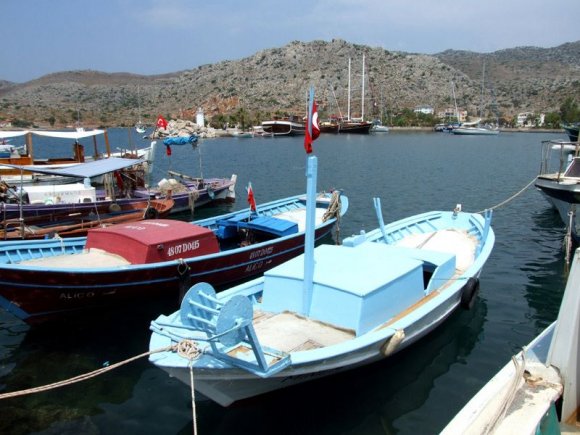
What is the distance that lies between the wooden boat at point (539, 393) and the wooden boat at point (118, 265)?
795cm

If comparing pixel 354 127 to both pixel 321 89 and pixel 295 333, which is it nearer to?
pixel 321 89

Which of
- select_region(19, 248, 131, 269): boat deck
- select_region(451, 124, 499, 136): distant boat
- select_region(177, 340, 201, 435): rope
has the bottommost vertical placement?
select_region(19, 248, 131, 269): boat deck

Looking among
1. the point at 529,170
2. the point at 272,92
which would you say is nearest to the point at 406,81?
the point at 272,92

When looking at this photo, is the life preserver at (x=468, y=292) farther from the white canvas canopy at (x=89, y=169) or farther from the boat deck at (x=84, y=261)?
the white canvas canopy at (x=89, y=169)

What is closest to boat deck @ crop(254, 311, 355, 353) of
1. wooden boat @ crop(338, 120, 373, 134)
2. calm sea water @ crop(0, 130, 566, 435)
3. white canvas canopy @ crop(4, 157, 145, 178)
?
calm sea water @ crop(0, 130, 566, 435)

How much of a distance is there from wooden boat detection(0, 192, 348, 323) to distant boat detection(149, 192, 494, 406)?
305 cm

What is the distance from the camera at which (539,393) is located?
4.67m

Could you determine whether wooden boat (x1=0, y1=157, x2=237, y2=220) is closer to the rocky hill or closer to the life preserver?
the life preserver

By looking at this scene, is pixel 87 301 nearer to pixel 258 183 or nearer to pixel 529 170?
pixel 258 183

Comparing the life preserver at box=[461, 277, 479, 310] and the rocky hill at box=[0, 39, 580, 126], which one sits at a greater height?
the rocky hill at box=[0, 39, 580, 126]

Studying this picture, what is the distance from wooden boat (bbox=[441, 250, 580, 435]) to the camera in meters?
4.23

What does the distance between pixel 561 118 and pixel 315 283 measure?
437 feet

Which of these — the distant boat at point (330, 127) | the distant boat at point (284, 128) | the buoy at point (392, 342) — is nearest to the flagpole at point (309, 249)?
the buoy at point (392, 342)

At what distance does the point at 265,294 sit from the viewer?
875cm
